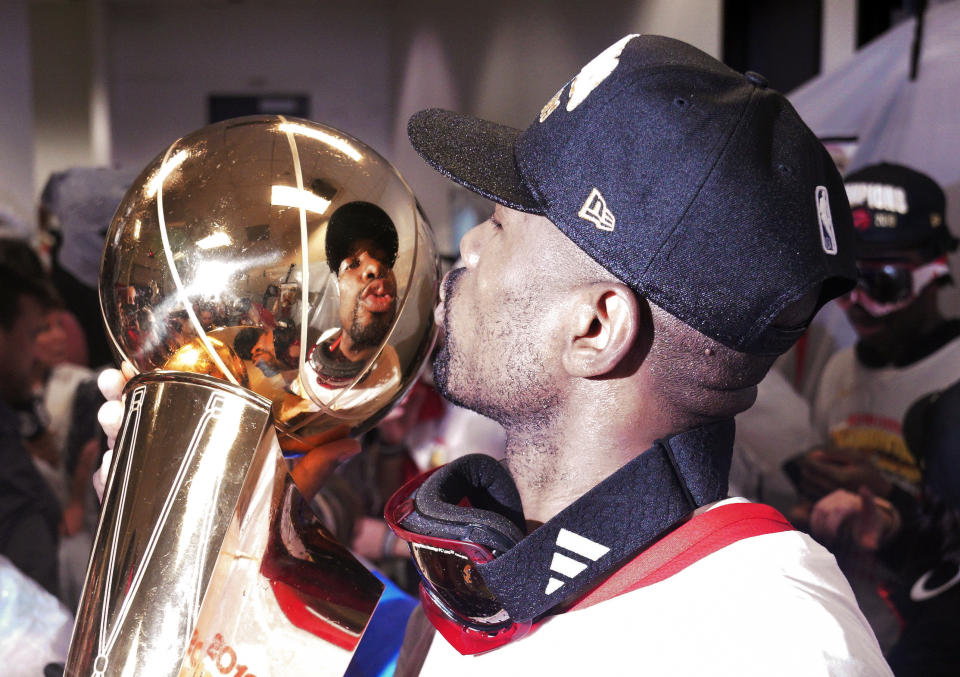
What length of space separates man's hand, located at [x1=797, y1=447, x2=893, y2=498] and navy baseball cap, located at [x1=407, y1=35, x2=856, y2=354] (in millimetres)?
1264

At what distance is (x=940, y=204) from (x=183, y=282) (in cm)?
194

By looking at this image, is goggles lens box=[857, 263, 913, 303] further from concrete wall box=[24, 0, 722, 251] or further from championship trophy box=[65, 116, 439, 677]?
concrete wall box=[24, 0, 722, 251]

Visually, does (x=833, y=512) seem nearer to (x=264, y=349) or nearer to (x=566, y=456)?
(x=566, y=456)

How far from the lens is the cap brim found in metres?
0.88

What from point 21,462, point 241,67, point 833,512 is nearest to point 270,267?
point 21,462

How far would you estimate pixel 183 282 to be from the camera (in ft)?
2.72

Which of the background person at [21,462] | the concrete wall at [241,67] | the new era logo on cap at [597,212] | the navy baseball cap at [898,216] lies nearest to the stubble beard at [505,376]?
the new era logo on cap at [597,212]

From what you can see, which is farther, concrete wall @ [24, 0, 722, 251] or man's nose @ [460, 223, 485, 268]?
concrete wall @ [24, 0, 722, 251]

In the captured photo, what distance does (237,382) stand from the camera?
842 millimetres

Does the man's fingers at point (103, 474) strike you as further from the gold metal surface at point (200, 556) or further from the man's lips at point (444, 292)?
the man's lips at point (444, 292)

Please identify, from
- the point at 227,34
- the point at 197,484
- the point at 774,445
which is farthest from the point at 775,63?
the point at 227,34

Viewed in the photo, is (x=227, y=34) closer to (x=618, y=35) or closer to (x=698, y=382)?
(x=618, y=35)

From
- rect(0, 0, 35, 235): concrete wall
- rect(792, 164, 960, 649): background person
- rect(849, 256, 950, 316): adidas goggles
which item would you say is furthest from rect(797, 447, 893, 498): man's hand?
rect(0, 0, 35, 235): concrete wall

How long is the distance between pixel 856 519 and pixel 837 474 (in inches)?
4.3
